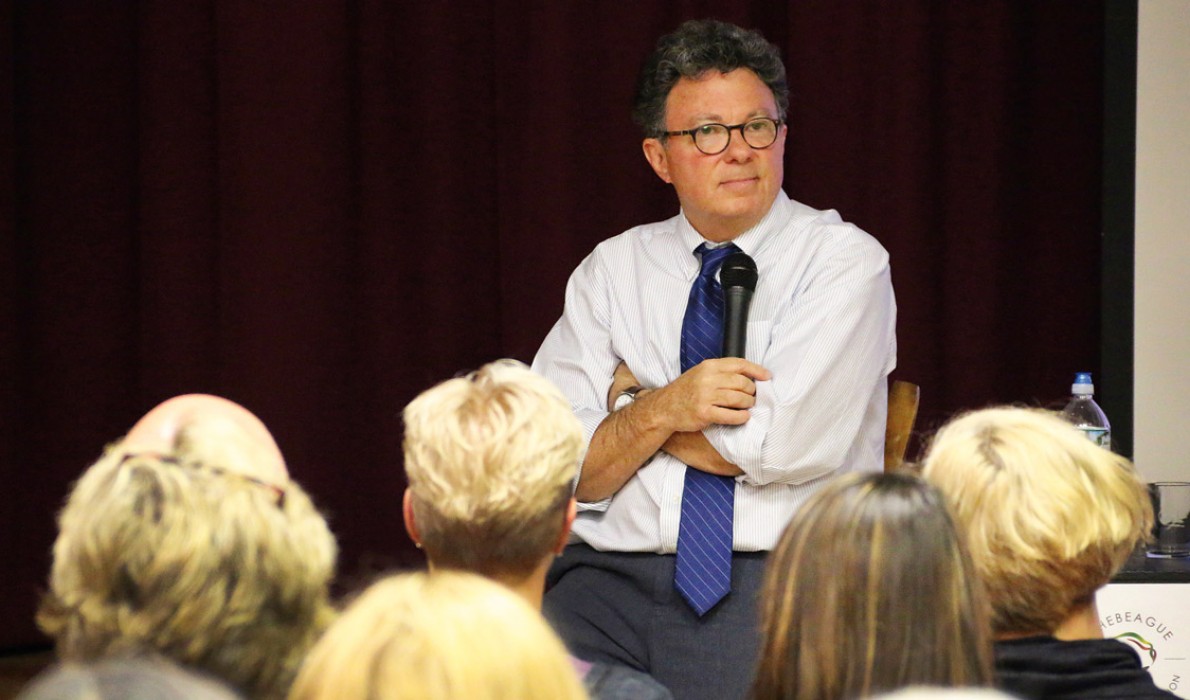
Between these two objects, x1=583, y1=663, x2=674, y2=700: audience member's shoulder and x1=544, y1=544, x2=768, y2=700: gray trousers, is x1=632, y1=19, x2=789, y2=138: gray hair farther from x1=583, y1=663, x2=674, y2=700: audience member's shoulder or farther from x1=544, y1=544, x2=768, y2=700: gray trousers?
x1=583, y1=663, x2=674, y2=700: audience member's shoulder

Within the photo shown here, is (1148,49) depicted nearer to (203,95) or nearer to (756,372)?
(756,372)

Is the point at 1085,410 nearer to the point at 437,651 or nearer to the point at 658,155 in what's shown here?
the point at 658,155

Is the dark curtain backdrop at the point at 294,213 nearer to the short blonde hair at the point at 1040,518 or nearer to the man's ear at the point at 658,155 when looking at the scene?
the man's ear at the point at 658,155

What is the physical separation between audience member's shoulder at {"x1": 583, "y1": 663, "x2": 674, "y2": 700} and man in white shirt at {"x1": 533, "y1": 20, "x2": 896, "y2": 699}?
2.80 feet

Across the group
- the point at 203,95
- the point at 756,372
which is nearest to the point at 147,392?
the point at 203,95

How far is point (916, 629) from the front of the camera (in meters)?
1.14

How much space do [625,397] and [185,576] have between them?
1450 millimetres

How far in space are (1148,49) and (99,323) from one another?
10.2 feet

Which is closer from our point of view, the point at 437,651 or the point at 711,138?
the point at 437,651

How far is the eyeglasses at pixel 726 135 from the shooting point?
2.43 metres

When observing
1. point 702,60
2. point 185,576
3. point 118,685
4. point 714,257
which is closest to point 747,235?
point 714,257

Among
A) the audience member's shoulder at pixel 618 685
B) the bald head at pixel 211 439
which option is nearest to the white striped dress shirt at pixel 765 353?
the audience member's shoulder at pixel 618 685

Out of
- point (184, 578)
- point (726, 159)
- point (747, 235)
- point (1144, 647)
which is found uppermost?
point (726, 159)

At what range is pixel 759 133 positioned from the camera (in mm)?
2445
